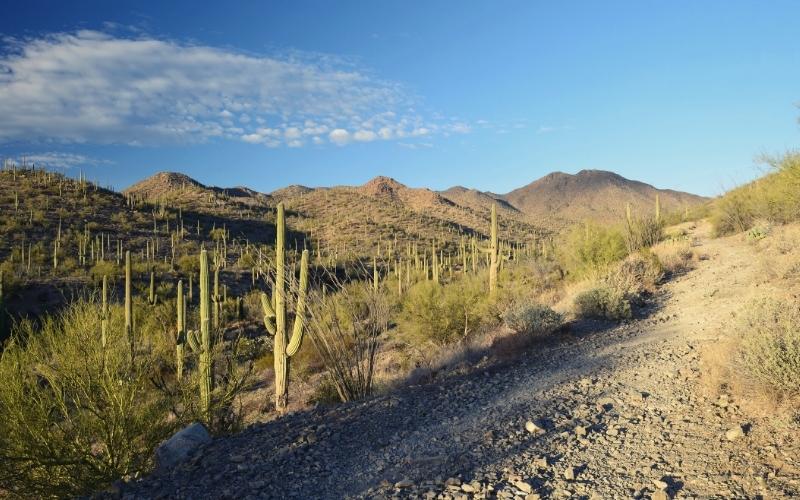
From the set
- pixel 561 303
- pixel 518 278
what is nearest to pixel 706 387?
pixel 561 303

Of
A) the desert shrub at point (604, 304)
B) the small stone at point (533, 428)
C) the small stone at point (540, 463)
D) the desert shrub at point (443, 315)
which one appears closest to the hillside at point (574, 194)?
the desert shrub at point (443, 315)

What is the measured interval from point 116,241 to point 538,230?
159ft

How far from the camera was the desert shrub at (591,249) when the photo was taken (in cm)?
2012

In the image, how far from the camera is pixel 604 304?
482 inches

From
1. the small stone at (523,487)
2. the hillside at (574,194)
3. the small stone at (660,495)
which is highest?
the hillside at (574,194)

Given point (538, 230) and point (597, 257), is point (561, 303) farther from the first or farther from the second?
point (538, 230)

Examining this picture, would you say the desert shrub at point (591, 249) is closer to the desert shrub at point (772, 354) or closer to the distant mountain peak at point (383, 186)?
the desert shrub at point (772, 354)

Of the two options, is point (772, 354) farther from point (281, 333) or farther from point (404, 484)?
point (281, 333)

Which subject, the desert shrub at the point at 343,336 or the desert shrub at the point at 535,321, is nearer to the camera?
the desert shrub at the point at 343,336

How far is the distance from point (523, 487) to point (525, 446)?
872 millimetres

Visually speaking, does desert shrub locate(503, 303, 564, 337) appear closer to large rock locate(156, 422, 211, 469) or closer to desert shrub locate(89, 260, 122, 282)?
large rock locate(156, 422, 211, 469)

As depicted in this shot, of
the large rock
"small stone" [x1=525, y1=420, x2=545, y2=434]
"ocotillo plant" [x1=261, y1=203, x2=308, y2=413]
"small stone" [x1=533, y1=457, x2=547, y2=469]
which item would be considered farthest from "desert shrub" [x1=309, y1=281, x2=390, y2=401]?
"small stone" [x1=533, y1=457, x2=547, y2=469]

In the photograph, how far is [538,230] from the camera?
219 feet

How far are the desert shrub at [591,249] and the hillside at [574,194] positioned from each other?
202 feet
